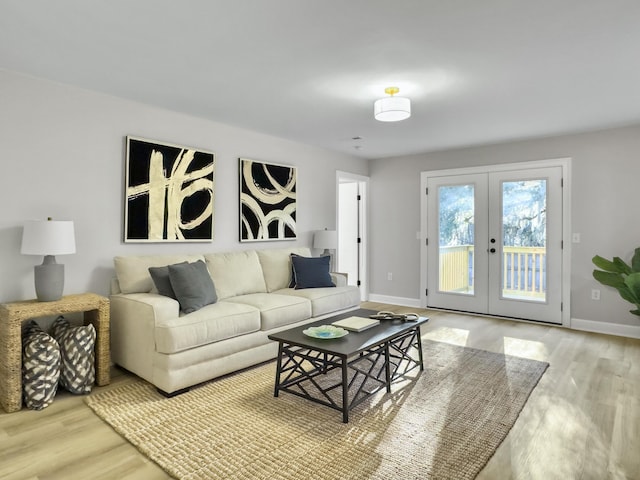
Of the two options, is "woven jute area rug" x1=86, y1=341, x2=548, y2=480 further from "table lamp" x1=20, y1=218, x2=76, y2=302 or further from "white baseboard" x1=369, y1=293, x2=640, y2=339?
"white baseboard" x1=369, y1=293, x2=640, y2=339

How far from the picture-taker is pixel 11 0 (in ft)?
6.40

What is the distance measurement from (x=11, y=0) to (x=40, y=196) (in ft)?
4.81

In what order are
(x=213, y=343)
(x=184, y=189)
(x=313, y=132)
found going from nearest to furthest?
1. (x=213, y=343)
2. (x=184, y=189)
3. (x=313, y=132)

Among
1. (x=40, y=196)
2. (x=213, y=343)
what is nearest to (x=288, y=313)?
(x=213, y=343)

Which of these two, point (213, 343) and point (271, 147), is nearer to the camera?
point (213, 343)

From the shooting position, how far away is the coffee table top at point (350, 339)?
7.94 feet

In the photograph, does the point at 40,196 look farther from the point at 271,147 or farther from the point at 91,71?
the point at 271,147

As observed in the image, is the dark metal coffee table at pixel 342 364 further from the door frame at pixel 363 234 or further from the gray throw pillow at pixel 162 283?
the door frame at pixel 363 234

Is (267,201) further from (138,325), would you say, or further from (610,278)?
(610,278)

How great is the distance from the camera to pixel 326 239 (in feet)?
16.9

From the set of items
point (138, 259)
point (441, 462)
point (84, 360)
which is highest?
point (138, 259)

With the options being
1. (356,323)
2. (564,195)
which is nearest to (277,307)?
(356,323)

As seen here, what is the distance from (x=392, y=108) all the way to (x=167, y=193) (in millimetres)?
2200

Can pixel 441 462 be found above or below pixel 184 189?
below
